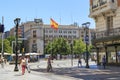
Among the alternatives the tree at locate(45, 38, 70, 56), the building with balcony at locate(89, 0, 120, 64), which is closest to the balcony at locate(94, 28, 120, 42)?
the building with balcony at locate(89, 0, 120, 64)

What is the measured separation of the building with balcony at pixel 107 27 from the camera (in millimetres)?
46000

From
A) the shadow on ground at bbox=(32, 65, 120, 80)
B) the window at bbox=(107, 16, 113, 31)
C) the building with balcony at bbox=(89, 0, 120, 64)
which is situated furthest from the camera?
the window at bbox=(107, 16, 113, 31)

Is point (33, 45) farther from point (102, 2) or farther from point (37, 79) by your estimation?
point (37, 79)

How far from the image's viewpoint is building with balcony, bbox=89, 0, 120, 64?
151 feet

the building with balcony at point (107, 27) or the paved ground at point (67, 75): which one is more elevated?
the building with balcony at point (107, 27)

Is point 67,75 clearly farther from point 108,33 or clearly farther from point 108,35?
point 108,33

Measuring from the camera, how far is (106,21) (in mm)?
48812

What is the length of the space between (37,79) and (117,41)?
2343 cm

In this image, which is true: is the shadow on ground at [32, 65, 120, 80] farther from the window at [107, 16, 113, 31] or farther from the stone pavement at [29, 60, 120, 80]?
the window at [107, 16, 113, 31]

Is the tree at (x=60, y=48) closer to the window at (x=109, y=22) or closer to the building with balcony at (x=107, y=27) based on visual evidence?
the building with balcony at (x=107, y=27)

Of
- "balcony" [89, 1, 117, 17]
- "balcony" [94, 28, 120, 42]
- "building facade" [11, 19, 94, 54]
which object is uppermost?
"building facade" [11, 19, 94, 54]

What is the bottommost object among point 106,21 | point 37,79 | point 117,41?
point 37,79

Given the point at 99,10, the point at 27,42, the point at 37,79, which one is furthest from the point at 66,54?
the point at 37,79

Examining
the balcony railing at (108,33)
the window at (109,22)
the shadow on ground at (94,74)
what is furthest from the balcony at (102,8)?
the shadow on ground at (94,74)
